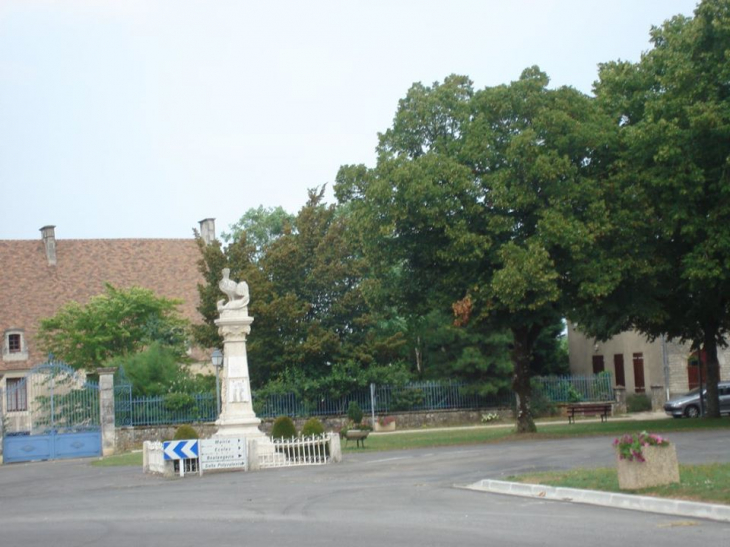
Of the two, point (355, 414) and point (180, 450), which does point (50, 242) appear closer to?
point (355, 414)

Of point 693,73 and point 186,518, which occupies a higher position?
point 693,73

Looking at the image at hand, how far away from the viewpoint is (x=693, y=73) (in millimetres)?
27828

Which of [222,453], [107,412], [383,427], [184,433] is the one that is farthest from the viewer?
[383,427]

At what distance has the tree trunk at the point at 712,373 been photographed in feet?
112

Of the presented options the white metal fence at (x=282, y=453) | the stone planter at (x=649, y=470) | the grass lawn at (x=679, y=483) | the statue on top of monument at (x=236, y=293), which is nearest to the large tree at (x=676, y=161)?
the white metal fence at (x=282, y=453)

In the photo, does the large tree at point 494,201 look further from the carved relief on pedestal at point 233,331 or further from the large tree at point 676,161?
the carved relief on pedestal at point 233,331

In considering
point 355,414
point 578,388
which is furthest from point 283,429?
point 578,388

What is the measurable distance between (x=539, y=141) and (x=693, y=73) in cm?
484

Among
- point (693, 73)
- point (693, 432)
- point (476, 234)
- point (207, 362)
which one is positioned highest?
point (693, 73)

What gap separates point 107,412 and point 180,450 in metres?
13.5

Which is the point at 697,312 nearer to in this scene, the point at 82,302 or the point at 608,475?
the point at 608,475

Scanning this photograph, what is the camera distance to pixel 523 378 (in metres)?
32.1

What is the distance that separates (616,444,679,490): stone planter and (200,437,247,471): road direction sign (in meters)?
11.7

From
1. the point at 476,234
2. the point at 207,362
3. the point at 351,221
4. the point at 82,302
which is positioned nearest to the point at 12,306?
the point at 82,302
